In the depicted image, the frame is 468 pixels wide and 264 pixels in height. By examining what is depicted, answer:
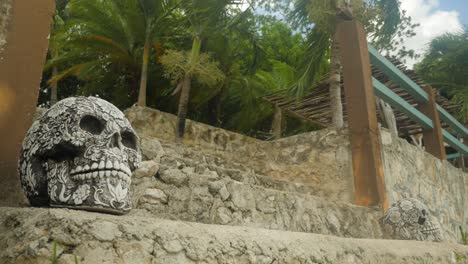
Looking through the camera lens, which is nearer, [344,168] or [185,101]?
[344,168]

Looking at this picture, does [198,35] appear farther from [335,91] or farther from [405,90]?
[405,90]

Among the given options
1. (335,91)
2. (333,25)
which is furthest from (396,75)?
(333,25)

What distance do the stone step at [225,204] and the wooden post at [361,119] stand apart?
0.93 meters

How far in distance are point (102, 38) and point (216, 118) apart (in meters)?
4.73

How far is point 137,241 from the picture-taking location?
1.50 metres

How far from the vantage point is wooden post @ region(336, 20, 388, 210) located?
15.1ft

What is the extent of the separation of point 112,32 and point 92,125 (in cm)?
980

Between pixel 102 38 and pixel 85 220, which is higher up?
pixel 102 38

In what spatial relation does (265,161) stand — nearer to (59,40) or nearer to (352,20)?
(352,20)

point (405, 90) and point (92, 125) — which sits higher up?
point (405, 90)

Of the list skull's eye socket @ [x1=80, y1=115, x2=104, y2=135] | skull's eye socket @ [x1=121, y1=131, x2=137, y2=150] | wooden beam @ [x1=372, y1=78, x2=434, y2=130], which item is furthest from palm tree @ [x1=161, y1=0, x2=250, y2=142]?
skull's eye socket @ [x1=80, y1=115, x2=104, y2=135]

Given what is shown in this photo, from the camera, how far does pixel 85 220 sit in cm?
144

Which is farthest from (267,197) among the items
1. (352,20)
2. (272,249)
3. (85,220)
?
(352,20)

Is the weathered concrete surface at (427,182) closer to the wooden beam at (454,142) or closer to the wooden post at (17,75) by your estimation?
the wooden beam at (454,142)
